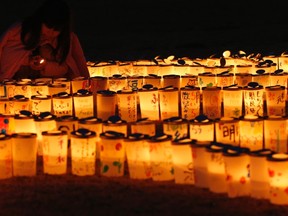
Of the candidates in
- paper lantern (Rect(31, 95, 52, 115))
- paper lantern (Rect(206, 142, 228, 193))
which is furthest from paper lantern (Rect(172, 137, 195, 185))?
paper lantern (Rect(31, 95, 52, 115))

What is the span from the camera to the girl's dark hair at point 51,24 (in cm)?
874

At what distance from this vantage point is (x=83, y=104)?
306 inches

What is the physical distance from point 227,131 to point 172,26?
1291 cm

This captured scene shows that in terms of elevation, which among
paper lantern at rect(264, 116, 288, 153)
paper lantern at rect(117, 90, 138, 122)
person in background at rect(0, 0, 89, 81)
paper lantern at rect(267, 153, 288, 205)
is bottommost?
paper lantern at rect(267, 153, 288, 205)

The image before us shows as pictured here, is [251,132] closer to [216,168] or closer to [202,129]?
[202,129]

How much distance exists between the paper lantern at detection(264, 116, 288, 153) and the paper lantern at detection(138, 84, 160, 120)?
1.42 m

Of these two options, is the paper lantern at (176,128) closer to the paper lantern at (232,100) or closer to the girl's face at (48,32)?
the paper lantern at (232,100)

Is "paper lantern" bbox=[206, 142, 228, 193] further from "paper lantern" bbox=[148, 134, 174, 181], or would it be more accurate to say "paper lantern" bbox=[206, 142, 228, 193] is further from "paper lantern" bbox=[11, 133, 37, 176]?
"paper lantern" bbox=[11, 133, 37, 176]

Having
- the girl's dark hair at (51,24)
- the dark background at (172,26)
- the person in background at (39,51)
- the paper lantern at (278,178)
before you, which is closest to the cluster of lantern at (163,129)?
the paper lantern at (278,178)

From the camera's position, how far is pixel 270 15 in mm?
20438

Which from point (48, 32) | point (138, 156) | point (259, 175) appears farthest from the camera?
point (48, 32)

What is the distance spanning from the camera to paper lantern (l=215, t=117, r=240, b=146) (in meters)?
6.64

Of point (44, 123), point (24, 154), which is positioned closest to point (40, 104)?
point (44, 123)

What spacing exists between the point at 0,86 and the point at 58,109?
3.40 feet
